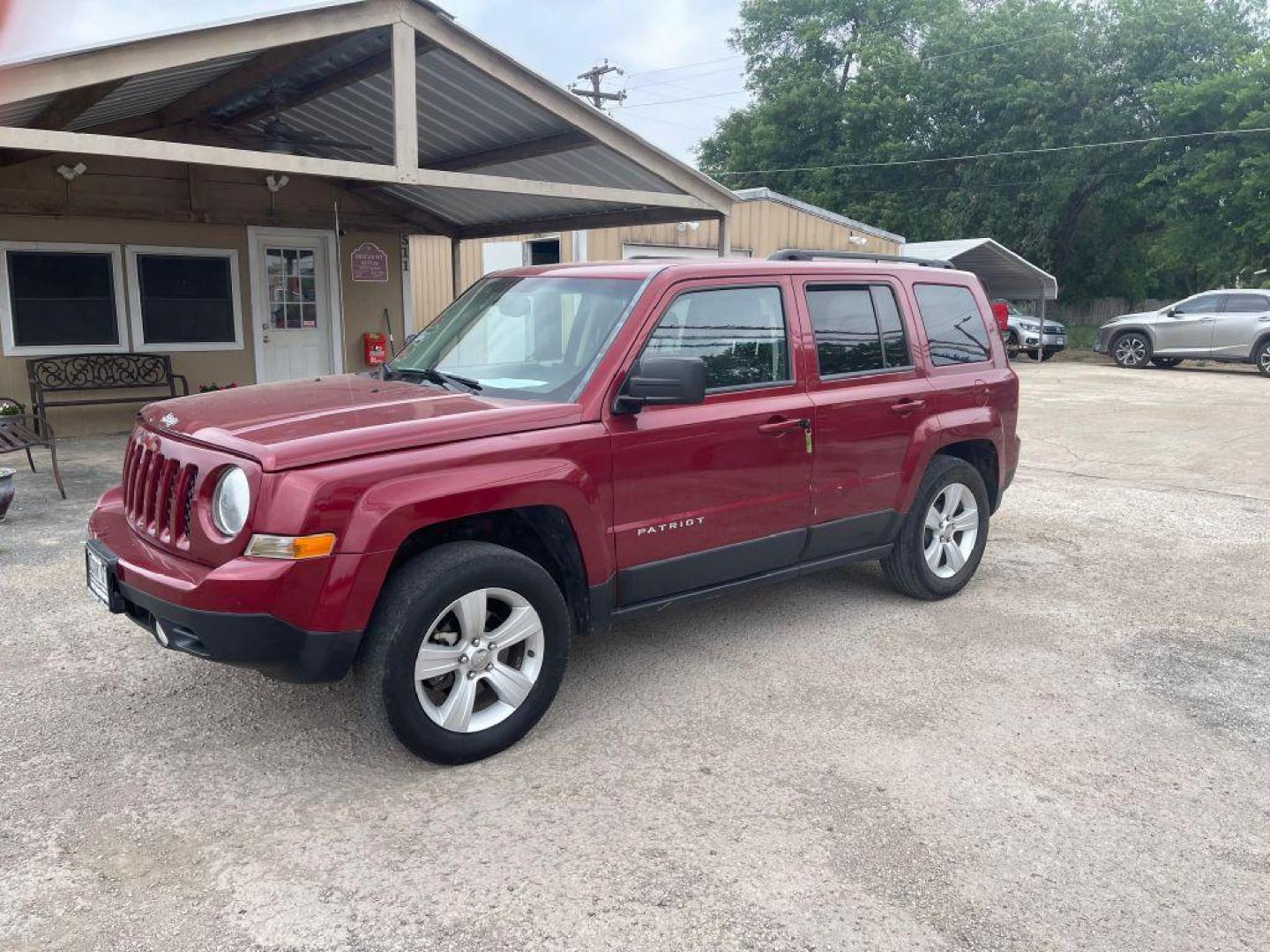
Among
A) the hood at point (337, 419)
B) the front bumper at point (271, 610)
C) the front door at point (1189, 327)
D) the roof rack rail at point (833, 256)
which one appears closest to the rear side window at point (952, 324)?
the roof rack rail at point (833, 256)

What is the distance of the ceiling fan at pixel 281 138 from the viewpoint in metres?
10.5

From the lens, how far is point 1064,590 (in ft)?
18.0

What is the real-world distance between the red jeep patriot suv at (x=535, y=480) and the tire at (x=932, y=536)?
0.8 inches

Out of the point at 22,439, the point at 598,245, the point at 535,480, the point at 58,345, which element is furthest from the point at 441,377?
the point at 598,245

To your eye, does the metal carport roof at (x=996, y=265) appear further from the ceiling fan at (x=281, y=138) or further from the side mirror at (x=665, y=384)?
the side mirror at (x=665, y=384)

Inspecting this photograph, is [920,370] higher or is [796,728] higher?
[920,370]

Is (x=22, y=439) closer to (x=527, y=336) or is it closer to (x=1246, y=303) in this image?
(x=527, y=336)

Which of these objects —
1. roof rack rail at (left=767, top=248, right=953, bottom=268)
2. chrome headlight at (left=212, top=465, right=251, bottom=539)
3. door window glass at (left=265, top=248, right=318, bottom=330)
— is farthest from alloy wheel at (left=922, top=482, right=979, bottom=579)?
door window glass at (left=265, top=248, right=318, bottom=330)

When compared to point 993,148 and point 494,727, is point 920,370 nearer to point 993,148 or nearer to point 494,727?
point 494,727

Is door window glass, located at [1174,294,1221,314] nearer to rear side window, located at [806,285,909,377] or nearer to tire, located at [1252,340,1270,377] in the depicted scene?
tire, located at [1252,340,1270,377]

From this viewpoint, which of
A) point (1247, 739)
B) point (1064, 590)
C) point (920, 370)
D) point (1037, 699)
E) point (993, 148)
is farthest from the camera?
point (993, 148)

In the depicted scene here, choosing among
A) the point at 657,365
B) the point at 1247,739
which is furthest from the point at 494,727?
the point at 1247,739

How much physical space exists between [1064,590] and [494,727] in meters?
3.58

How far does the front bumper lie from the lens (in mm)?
2973
